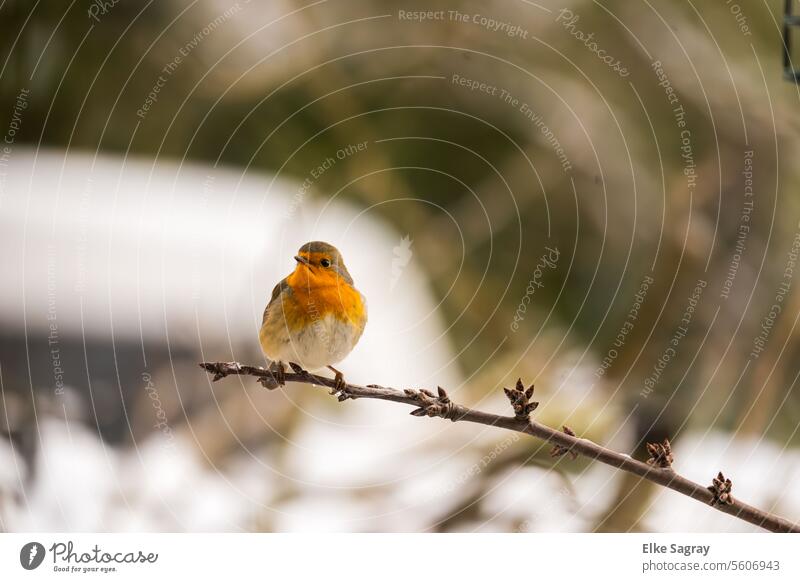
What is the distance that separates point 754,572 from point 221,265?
2.44 feet

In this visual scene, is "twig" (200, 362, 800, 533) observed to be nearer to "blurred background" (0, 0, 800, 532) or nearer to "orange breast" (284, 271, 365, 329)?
"orange breast" (284, 271, 365, 329)

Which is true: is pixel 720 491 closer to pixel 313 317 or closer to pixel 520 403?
pixel 520 403

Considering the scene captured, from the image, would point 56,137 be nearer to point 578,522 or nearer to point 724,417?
point 578,522

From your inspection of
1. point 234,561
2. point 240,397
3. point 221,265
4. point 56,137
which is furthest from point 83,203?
point 234,561

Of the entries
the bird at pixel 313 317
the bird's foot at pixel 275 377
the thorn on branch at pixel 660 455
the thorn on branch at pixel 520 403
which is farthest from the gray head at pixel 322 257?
the thorn on branch at pixel 660 455

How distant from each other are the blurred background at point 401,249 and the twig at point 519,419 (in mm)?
190

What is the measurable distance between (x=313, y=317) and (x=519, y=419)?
0.23 meters

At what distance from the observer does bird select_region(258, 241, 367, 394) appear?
2.53 ft

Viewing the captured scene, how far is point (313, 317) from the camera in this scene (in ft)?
2.52

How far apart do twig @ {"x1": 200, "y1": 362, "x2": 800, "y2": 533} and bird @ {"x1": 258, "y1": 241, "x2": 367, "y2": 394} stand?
0.03 m

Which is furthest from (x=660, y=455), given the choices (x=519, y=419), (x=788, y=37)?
(x=788, y=37)

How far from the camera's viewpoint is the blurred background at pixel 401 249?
0.96m

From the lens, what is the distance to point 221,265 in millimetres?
978

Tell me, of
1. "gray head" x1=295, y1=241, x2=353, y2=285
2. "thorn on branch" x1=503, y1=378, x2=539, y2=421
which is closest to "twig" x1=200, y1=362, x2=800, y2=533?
"thorn on branch" x1=503, y1=378, x2=539, y2=421
